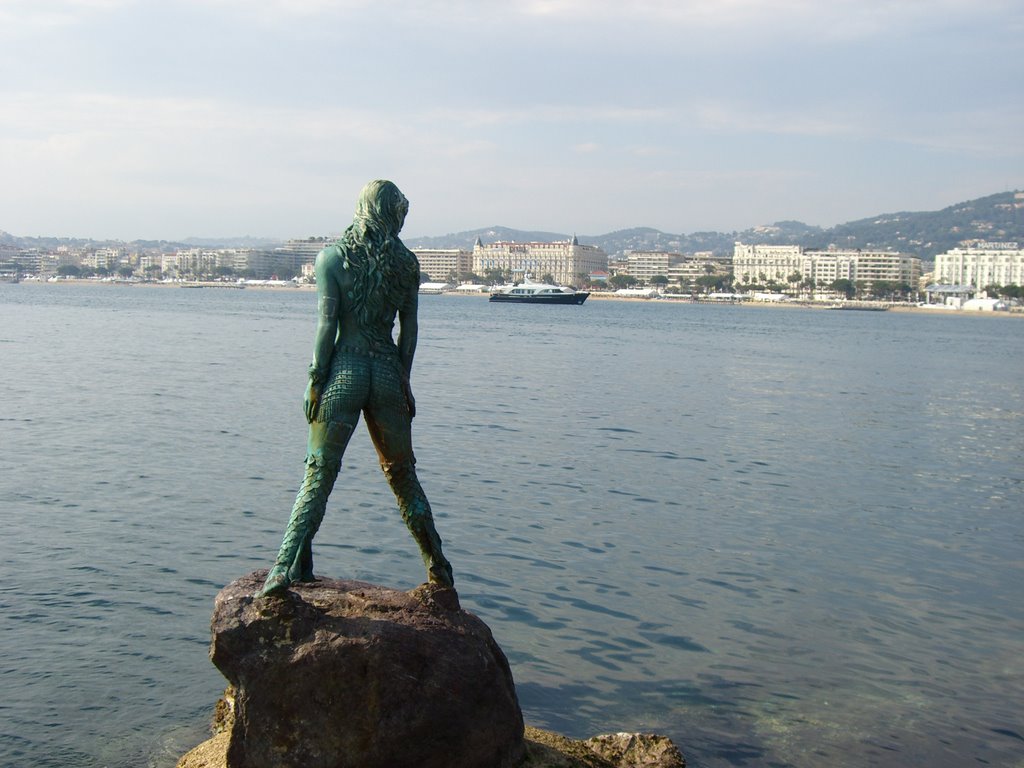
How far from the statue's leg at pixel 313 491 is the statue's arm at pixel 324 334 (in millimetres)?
156

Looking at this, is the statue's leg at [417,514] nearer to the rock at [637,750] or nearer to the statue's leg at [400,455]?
the statue's leg at [400,455]

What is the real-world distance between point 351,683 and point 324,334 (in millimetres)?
1970

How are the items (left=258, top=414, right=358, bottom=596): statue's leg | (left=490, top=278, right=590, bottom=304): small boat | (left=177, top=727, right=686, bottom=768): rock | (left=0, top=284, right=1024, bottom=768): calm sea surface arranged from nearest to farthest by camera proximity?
1. (left=258, top=414, right=358, bottom=596): statue's leg
2. (left=177, top=727, right=686, bottom=768): rock
3. (left=0, top=284, right=1024, bottom=768): calm sea surface
4. (left=490, top=278, right=590, bottom=304): small boat

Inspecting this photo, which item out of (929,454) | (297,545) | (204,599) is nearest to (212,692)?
(204,599)

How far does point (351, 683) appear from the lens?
19.6 ft

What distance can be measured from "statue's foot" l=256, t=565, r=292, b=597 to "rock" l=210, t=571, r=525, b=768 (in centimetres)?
4

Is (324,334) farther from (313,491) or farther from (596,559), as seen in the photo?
(596,559)

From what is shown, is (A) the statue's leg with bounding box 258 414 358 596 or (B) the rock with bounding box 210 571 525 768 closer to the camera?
(B) the rock with bounding box 210 571 525 768

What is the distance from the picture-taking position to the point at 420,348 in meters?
52.6

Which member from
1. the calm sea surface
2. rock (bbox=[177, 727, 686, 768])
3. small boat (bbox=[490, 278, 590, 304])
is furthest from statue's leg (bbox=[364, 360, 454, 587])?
small boat (bbox=[490, 278, 590, 304])

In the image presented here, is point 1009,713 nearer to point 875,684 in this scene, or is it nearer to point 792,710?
point 875,684

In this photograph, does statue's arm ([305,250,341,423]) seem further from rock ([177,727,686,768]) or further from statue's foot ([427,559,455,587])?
rock ([177,727,686,768])

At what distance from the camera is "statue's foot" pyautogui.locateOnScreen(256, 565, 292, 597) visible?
602cm

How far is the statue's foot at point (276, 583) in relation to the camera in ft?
19.7
